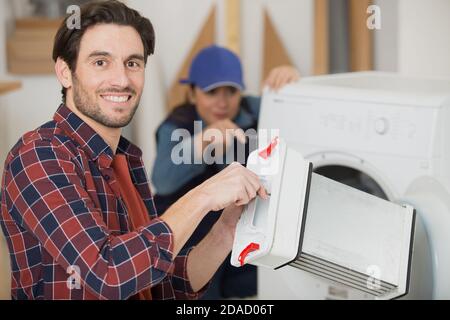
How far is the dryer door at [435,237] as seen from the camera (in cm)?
140

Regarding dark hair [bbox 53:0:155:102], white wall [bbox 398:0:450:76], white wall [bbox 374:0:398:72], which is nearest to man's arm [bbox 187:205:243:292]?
dark hair [bbox 53:0:155:102]

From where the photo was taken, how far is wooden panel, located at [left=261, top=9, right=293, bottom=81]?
2.83 metres

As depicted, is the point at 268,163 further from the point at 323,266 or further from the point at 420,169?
the point at 420,169

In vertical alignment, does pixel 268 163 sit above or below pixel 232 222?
above

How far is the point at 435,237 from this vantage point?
1.42 metres

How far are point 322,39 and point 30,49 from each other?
1.11 meters

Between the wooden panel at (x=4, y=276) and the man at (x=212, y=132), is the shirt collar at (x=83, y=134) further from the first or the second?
the wooden panel at (x=4, y=276)

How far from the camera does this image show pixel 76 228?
3.09 feet

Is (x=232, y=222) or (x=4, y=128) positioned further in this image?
(x=4, y=128)

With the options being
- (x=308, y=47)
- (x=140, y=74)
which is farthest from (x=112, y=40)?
(x=308, y=47)

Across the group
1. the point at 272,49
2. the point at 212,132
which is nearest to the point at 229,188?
the point at 212,132

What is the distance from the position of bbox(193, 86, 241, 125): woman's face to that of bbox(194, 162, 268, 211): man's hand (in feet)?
3.84

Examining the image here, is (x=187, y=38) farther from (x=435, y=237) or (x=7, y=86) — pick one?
(x=435, y=237)

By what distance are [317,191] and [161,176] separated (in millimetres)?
980
